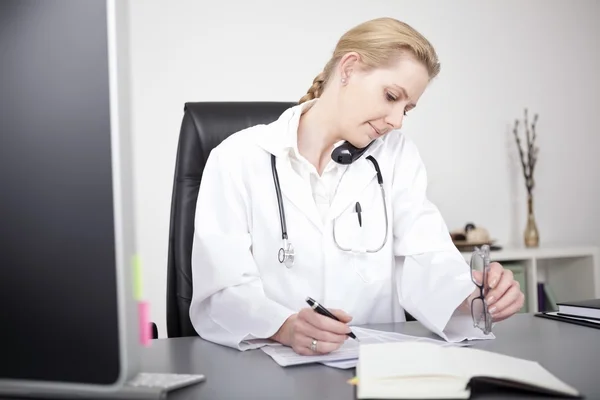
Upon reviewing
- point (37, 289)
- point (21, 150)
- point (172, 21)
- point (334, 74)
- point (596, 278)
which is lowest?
point (596, 278)

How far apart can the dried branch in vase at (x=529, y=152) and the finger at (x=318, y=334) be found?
2595 mm

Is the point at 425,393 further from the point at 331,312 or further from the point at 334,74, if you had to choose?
the point at 334,74

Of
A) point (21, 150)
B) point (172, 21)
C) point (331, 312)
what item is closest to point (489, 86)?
point (172, 21)

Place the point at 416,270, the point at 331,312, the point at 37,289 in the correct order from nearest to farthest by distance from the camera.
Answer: the point at 37,289
the point at 331,312
the point at 416,270

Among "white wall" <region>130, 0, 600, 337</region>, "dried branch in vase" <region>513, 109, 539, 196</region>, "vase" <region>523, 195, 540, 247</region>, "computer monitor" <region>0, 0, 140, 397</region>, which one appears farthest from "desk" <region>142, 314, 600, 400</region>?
"dried branch in vase" <region>513, 109, 539, 196</region>

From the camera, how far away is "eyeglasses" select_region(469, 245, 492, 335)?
4.12ft

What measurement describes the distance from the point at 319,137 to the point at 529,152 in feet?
6.55

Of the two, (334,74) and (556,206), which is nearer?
(334,74)

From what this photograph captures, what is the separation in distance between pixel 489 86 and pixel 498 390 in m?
2.89

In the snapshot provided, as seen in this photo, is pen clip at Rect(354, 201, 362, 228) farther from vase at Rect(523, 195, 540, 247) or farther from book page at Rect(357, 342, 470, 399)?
vase at Rect(523, 195, 540, 247)

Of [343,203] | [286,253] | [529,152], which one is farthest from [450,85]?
[286,253]

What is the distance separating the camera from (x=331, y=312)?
1169 mm

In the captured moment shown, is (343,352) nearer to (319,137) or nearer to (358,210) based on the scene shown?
(358,210)

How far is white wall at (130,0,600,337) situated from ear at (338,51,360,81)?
148cm
